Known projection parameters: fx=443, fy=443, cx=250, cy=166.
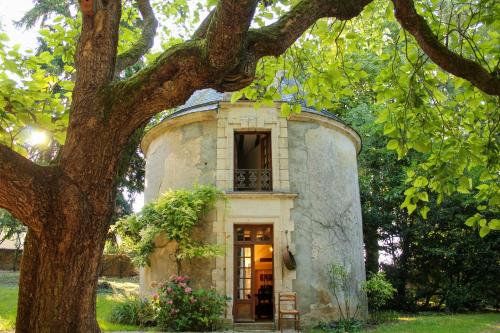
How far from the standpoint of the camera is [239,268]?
11430 mm

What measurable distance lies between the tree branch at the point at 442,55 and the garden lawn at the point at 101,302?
28.8 ft

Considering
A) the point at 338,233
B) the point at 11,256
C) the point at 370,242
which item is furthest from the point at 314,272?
the point at 11,256

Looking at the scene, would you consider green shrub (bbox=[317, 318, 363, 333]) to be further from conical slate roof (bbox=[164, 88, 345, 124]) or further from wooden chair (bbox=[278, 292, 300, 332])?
conical slate roof (bbox=[164, 88, 345, 124])

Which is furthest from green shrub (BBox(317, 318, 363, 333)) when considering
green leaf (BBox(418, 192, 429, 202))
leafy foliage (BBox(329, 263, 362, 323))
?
green leaf (BBox(418, 192, 429, 202))

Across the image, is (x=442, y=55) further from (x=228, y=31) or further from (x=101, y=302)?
(x=101, y=302)

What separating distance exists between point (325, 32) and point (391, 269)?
13.4 m

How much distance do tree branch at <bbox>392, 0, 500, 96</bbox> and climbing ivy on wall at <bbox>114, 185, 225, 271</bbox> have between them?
7.86 m

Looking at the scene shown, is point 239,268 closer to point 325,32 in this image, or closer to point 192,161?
point 192,161

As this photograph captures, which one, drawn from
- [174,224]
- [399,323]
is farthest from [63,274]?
[399,323]

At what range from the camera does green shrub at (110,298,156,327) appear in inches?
420

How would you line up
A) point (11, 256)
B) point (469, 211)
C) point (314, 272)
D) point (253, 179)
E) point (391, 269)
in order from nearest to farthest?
point (314, 272) < point (253, 179) < point (469, 211) < point (391, 269) < point (11, 256)

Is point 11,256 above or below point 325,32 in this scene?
below

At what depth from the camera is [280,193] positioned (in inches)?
454

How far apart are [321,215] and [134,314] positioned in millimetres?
5345
